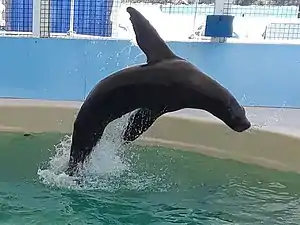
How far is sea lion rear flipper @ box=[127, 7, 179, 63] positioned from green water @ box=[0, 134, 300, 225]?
0.73 m

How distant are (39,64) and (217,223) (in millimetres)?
3386

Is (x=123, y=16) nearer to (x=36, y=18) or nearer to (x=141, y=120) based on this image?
(x=36, y=18)

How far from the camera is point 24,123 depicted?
14.6 ft

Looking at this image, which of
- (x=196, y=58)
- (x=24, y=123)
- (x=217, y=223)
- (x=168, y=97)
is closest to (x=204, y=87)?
(x=168, y=97)

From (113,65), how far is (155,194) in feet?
9.00

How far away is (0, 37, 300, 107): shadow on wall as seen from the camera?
5508 millimetres

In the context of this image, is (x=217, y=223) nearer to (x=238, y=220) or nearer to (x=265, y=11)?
(x=238, y=220)

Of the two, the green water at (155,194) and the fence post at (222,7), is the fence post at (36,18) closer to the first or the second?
the fence post at (222,7)

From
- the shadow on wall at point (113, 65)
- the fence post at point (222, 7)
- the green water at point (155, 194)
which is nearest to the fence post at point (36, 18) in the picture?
the shadow on wall at point (113, 65)

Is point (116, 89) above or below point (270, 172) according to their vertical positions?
above

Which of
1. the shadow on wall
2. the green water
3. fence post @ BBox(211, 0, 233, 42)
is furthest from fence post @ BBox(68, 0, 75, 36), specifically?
the green water

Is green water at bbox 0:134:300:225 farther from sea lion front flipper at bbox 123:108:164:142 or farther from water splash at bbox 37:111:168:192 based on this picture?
sea lion front flipper at bbox 123:108:164:142

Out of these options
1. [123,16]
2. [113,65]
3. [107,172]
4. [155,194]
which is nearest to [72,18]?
[123,16]

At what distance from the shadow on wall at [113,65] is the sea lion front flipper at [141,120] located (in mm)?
2686
